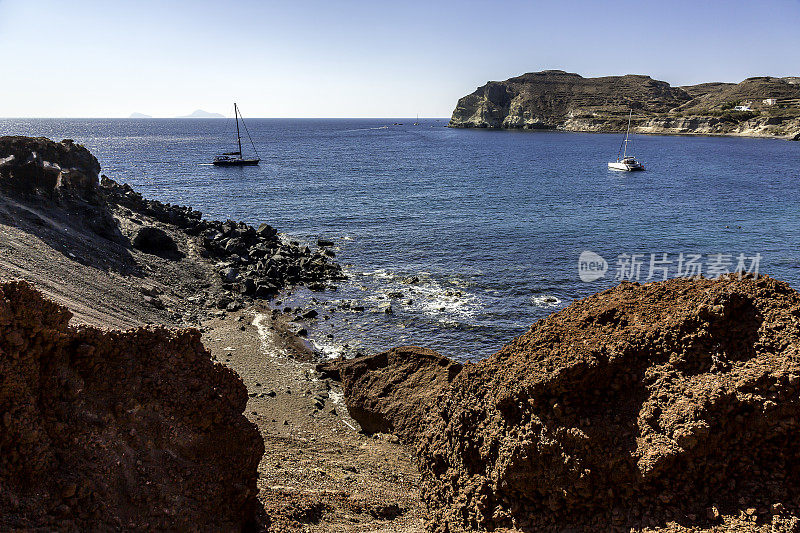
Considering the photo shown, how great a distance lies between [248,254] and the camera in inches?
1676

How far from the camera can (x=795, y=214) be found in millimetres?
59281

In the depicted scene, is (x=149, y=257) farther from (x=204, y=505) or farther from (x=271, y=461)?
(x=204, y=505)

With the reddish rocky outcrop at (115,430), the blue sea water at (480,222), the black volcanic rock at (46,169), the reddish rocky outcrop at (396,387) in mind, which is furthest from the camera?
the blue sea water at (480,222)

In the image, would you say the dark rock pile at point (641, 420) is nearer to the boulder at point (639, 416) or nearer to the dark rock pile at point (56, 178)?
the boulder at point (639, 416)

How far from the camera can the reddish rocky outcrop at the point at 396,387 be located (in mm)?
16844

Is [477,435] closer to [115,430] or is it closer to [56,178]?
→ [115,430]

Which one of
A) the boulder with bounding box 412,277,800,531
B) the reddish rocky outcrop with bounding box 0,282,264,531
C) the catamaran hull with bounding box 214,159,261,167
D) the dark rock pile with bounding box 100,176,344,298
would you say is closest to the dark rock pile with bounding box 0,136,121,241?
the dark rock pile with bounding box 100,176,344,298

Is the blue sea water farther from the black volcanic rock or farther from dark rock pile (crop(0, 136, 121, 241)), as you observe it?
the black volcanic rock

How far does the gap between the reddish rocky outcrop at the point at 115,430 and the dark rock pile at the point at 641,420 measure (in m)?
5.63

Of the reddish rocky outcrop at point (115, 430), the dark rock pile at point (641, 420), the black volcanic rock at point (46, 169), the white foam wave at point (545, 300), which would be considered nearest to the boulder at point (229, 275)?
the black volcanic rock at point (46, 169)

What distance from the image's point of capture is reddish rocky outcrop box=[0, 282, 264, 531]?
8.13 metres

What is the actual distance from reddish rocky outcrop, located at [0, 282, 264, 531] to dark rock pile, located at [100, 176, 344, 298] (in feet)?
78.3

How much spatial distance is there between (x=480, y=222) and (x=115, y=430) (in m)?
50.1

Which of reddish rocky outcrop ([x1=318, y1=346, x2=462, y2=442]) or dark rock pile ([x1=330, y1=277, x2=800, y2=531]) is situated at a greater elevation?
dark rock pile ([x1=330, y1=277, x2=800, y2=531])
